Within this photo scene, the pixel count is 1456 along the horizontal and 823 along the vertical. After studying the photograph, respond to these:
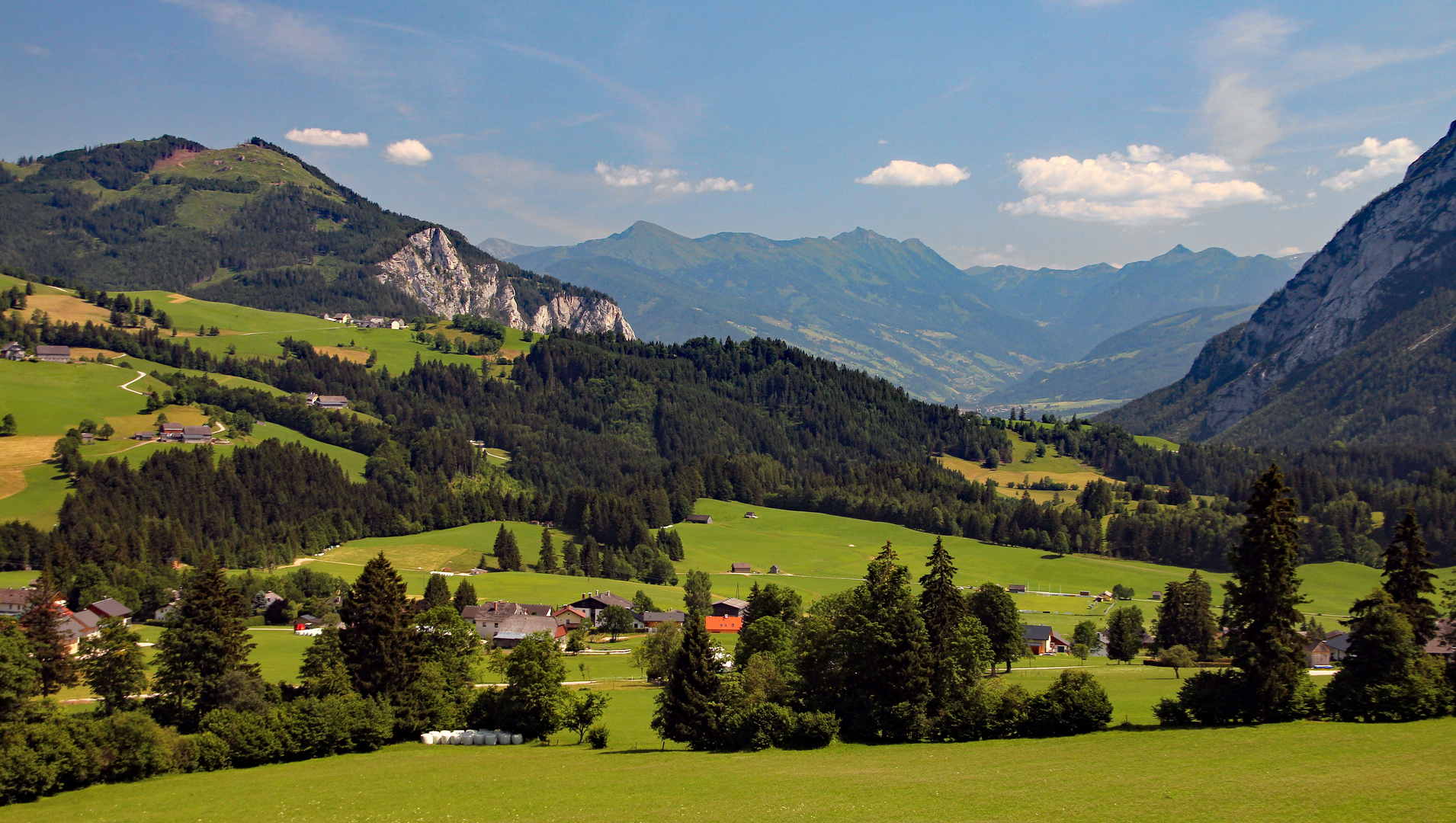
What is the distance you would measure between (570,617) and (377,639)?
52.6 metres

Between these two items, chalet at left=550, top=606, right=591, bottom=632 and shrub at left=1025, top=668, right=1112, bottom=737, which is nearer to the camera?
shrub at left=1025, top=668, right=1112, bottom=737

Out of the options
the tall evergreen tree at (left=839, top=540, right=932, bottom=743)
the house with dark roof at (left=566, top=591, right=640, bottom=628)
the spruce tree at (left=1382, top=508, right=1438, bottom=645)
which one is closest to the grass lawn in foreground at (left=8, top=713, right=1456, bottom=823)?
the tall evergreen tree at (left=839, top=540, right=932, bottom=743)

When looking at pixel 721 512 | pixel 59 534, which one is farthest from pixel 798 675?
pixel 721 512

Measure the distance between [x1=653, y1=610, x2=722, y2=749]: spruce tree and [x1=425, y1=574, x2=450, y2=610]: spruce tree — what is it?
177ft

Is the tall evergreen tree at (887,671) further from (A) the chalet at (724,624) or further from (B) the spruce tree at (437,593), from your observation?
(B) the spruce tree at (437,593)

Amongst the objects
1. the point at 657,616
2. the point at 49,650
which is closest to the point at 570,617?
the point at 657,616

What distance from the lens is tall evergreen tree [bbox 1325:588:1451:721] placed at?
4247 cm

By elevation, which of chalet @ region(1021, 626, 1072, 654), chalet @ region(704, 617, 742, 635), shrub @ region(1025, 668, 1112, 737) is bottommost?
chalet @ region(704, 617, 742, 635)

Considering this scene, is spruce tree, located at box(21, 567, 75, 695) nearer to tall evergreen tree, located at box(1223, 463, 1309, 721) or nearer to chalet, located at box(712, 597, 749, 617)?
chalet, located at box(712, 597, 749, 617)

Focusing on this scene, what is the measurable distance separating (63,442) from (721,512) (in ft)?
373

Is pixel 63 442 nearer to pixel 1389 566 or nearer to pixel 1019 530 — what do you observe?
pixel 1019 530

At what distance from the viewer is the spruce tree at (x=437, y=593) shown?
9806 centimetres

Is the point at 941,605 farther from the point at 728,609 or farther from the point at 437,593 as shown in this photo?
the point at 437,593

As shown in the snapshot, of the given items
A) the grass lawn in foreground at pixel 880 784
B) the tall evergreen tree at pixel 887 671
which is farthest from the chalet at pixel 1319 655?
the tall evergreen tree at pixel 887 671
